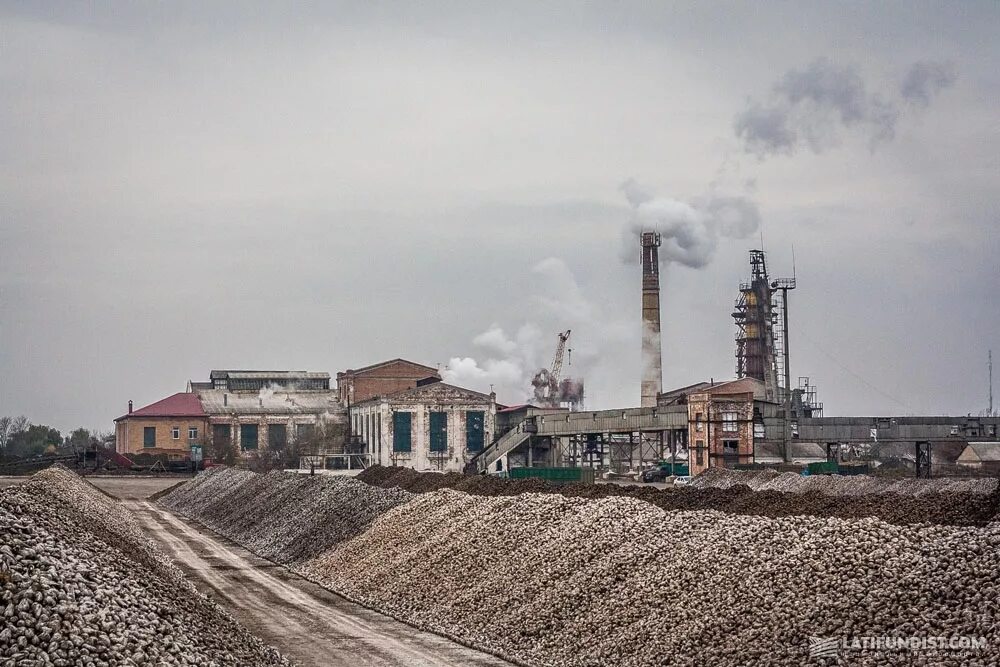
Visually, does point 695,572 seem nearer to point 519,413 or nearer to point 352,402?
point 519,413

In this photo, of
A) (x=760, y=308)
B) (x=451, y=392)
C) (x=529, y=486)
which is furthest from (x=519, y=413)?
(x=529, y=486)

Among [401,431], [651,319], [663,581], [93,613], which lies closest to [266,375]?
[401,431]

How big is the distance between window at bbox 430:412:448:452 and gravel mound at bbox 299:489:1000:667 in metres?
56.1

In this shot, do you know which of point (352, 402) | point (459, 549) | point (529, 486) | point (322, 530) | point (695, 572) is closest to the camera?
point (695, 572)

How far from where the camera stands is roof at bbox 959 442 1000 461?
78.4 m

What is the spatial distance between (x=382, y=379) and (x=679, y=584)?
81.3m

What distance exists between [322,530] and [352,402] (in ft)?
207

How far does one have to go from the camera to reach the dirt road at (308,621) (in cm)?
1683

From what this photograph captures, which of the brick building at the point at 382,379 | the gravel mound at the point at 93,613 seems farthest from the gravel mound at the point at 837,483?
the brick building at the point at 382,379

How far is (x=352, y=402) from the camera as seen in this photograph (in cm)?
9538

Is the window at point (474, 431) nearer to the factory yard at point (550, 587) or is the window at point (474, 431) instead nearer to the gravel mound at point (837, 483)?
the gravel mound at point (837, 483)

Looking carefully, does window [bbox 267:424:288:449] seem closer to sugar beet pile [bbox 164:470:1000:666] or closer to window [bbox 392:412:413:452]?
window [bbox 392:412:413:452]

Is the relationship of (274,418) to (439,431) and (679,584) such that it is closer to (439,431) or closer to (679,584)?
(439,431)

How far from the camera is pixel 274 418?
93062 millimetres
